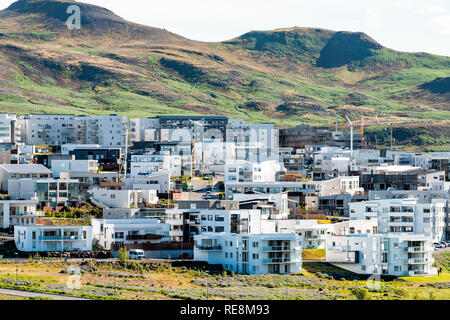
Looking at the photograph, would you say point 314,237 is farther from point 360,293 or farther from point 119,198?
point 119,198

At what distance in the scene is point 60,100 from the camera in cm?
15038

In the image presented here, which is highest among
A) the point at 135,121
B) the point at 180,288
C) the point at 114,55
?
A: the point at 114,55

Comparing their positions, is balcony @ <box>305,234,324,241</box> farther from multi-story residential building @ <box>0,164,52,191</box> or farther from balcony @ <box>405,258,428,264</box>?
multi-story residential building @ <box>0,164,52,191</box>

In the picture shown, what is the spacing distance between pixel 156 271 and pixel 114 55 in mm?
155387

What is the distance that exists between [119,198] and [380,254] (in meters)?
16.6

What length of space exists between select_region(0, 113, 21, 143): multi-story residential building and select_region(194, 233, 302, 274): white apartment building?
52086 millimetres

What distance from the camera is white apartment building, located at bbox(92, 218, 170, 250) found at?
4947 cm

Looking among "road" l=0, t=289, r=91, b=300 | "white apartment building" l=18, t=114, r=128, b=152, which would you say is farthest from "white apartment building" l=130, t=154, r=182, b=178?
"road" l=0, t=289, r=91, b=300

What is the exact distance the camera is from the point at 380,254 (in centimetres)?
4759

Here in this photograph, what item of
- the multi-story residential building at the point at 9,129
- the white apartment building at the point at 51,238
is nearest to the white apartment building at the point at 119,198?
the white apartment building at the point at 51,238

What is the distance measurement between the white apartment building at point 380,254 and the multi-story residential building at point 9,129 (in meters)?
53.7
